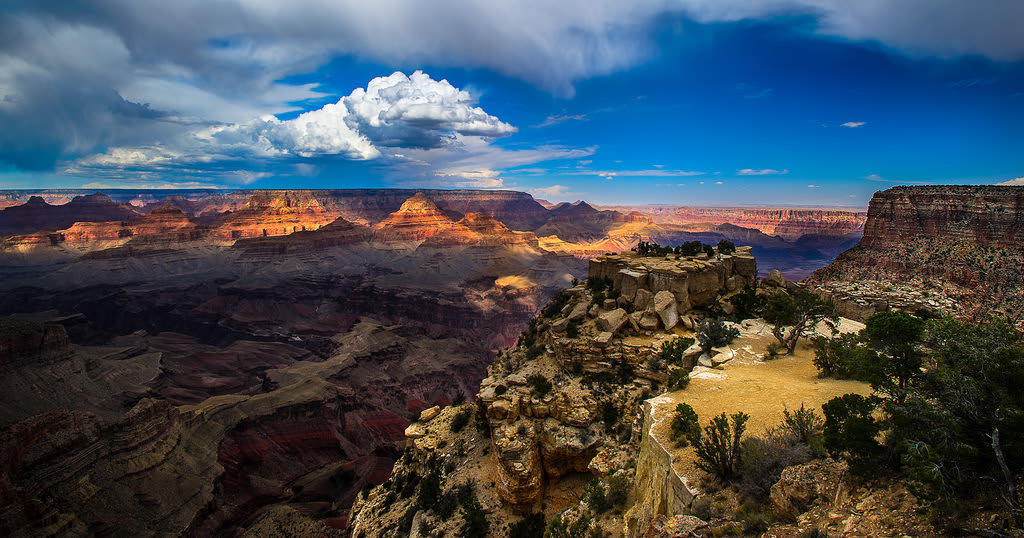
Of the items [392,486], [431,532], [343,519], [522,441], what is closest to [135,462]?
[343,519]

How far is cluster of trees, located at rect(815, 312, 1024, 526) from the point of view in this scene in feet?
19.1

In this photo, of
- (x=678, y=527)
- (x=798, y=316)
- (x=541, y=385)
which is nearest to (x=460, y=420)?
(x=541, y=385)

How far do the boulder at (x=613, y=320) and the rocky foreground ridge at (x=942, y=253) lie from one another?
13.7 meters

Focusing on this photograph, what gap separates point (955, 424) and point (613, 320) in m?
16.2

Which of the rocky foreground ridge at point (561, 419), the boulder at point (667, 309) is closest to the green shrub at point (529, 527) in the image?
the rocky foreground ridge at point (561, 419)

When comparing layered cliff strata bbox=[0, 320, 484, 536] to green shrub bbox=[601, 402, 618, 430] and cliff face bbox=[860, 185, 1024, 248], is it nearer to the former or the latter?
green shrub bbox=[601, 402, 618, 430]

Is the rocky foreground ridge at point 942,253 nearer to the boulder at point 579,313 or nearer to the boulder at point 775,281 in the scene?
the boulder at point 775,281

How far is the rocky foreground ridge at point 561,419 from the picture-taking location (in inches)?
706

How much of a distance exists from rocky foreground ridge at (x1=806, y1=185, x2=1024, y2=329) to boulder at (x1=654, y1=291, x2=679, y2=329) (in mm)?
11164

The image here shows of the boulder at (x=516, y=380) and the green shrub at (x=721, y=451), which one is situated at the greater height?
the green shrub at (x=721, y=451)

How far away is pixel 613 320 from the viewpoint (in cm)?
2233

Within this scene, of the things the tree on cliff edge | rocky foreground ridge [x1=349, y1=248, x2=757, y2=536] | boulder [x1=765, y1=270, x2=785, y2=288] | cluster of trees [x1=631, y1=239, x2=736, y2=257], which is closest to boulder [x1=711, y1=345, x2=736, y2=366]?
rocky foreground ridge [x1=349, y1=248, x2=757, y2=536]

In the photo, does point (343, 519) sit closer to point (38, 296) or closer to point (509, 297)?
point (509, 297)

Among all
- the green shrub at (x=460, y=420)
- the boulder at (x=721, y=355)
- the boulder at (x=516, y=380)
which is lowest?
the green shrub at (x=460, y=420)
